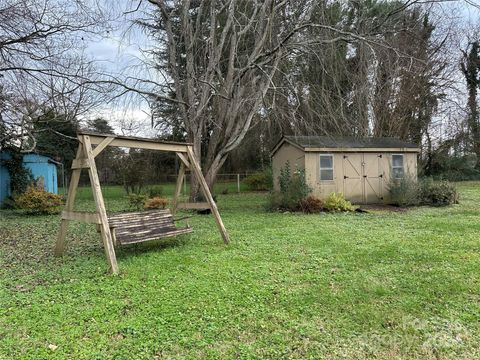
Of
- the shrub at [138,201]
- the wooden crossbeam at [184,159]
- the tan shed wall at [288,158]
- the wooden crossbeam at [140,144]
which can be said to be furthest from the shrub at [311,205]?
the shrub at [138,201]

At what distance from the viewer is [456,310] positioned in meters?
3.50

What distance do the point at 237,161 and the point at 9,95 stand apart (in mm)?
19341

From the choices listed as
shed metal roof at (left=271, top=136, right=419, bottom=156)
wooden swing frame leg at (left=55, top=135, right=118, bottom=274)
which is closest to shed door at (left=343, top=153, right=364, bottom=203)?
shed metal roof at (left=271, top=136, right=419, bottom=156)

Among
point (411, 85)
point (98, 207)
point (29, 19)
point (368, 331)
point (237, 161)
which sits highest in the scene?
point (411, 85)

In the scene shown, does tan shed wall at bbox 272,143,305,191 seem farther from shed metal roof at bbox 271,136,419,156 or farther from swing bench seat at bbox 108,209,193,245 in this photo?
swing bench seat at bbox 108,209,193,245

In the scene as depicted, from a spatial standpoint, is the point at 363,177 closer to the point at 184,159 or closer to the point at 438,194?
the point at 438,194

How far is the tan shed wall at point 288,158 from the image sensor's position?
13.2 meters

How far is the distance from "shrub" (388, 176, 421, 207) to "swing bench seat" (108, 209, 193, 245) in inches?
362

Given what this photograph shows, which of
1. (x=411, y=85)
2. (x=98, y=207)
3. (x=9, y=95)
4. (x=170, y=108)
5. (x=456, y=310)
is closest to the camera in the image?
(x=456, y=310)

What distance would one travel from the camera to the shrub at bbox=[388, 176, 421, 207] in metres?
12.6

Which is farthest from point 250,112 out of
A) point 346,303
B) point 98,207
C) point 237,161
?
point 237,161

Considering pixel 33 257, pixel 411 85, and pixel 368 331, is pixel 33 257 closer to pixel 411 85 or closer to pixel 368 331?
pixel 368 331

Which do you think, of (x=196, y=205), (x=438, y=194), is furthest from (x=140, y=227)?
(x=438, y=194)

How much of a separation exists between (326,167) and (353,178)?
48.3 inches
